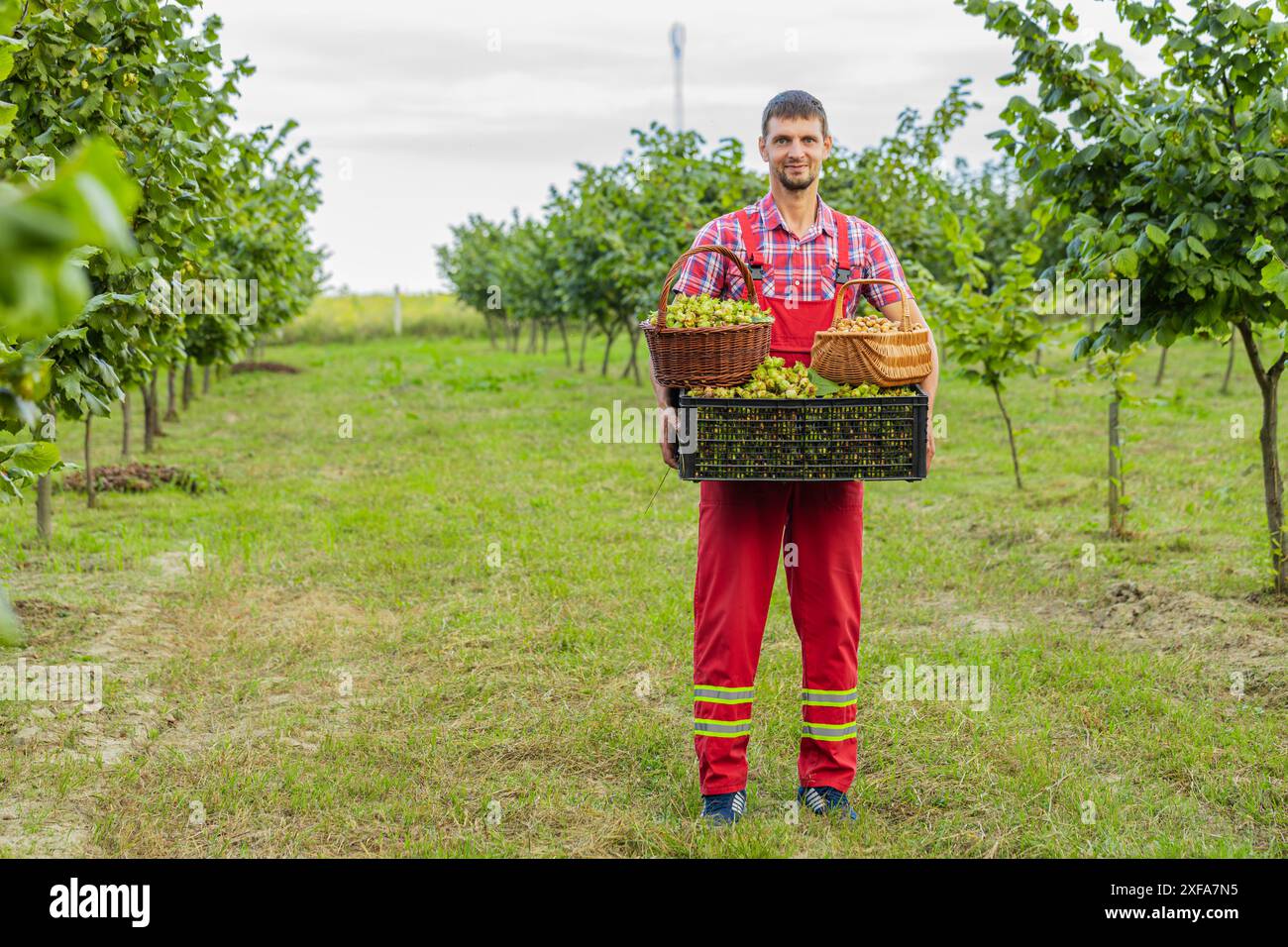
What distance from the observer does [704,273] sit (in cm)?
409

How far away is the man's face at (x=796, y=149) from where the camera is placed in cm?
392

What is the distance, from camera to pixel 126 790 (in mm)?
4402

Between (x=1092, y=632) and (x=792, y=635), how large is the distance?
1.60m

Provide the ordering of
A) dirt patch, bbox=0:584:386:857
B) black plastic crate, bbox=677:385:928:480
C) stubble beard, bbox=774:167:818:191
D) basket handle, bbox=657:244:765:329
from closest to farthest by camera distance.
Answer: black plastic crate, bbox=677:385:928:480
basket handle, bbox=657:244:765:329
stubble beard, bbox=774:167:818:191
dirt patch, bbox=0:584:386:857

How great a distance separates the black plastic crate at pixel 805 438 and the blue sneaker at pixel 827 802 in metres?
1.17

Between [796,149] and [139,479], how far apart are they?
28.1ft

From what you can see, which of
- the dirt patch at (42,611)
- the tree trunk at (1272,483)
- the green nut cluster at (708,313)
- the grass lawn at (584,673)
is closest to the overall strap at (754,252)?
the green nut cluster at (708,313)

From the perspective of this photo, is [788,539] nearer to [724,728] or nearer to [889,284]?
[724,728]

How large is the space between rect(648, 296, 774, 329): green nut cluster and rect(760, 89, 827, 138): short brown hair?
638 mm

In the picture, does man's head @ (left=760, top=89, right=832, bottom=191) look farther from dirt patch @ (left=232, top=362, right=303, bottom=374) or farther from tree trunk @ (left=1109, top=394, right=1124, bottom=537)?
dirt patch @ (left=232, top=362, right=303, bottom=374)

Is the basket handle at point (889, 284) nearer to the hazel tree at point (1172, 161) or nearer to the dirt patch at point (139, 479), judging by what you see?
the hazel tree at point (1172, 161)

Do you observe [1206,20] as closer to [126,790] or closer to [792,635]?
[792,635]

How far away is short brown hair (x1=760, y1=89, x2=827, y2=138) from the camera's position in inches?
153

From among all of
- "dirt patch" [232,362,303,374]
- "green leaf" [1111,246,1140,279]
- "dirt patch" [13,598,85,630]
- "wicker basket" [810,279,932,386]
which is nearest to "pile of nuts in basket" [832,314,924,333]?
"wicker basket" [810,279,932,386]
